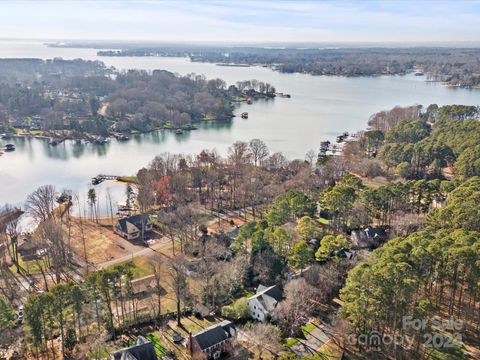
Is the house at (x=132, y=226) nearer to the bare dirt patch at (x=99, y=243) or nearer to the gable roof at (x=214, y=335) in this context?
the bare dirt patch at (x=99, y=243)

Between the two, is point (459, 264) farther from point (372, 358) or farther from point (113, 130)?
point (113, 130)

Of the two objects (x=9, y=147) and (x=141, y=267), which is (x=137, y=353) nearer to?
(x=141, y=267)

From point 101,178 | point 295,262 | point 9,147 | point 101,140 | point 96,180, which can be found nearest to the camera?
point 295,262

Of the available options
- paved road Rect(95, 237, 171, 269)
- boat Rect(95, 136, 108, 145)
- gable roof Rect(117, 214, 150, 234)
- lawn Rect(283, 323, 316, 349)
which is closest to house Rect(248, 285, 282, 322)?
lawn Rect(283, 323, 316, 349)

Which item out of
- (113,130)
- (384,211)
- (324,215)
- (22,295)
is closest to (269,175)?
(324,215)

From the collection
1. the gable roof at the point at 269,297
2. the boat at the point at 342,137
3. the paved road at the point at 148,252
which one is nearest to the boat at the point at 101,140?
the boat at the point at 342,137

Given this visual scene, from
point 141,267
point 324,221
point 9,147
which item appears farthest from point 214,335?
point 9,147
